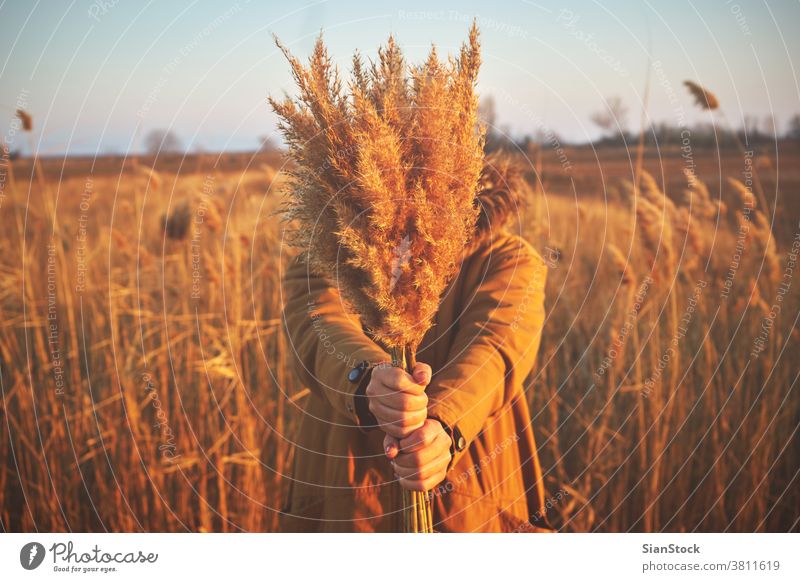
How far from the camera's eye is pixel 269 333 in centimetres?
277

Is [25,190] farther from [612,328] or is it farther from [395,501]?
[612,328]

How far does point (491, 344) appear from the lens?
1.36 metres

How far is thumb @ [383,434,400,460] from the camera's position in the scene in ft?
3.91

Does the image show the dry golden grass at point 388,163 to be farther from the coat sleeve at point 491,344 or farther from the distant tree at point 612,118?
the distant tree at point 612,118

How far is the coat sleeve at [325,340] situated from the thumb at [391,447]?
0.12 metres

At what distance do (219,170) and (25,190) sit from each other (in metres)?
0.93

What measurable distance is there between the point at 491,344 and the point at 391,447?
33 cm

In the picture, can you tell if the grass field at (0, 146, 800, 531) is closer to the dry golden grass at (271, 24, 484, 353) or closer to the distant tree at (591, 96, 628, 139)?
the distant tree at (591, 96, 628, 139)
